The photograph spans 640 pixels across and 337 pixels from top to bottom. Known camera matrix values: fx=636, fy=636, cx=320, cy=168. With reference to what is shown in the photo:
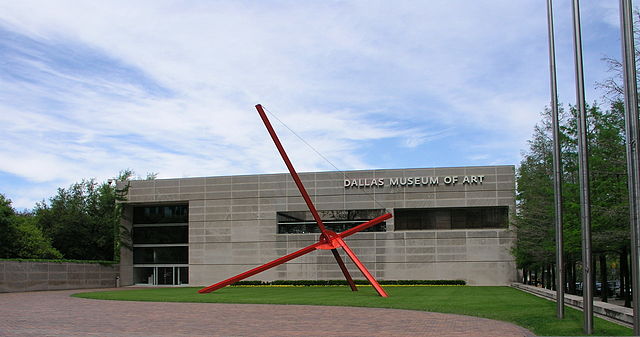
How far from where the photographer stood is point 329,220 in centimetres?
5166

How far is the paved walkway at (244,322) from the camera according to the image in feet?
51.4

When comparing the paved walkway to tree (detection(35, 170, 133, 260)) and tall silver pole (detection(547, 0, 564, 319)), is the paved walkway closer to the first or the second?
tall silver pole (detection(547, 0, 564, 319))

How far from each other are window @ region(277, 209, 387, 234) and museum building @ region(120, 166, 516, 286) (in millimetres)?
82

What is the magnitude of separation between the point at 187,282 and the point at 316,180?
15180mm

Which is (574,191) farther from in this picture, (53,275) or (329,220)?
(53,275)

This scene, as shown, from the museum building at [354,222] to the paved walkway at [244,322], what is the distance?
2674 centimetres

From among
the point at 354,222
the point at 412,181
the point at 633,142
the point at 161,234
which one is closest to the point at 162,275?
the point at 161,234

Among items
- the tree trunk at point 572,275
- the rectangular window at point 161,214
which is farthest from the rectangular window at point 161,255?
the tree trunk at point 572,275

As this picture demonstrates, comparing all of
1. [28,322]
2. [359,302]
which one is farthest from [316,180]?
[28,322]

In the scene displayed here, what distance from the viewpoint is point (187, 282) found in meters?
56.4

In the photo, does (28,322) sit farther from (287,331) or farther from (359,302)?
(359,302)

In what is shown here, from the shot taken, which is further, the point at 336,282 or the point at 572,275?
the point at 336,282

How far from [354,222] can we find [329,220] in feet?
6.79

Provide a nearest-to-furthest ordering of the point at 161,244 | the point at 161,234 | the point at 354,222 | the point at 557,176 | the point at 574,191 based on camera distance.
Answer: the point at 557,176 → the point at 574,191 → the point at 354,222 → the point at 161,244 → the point at 161,234
